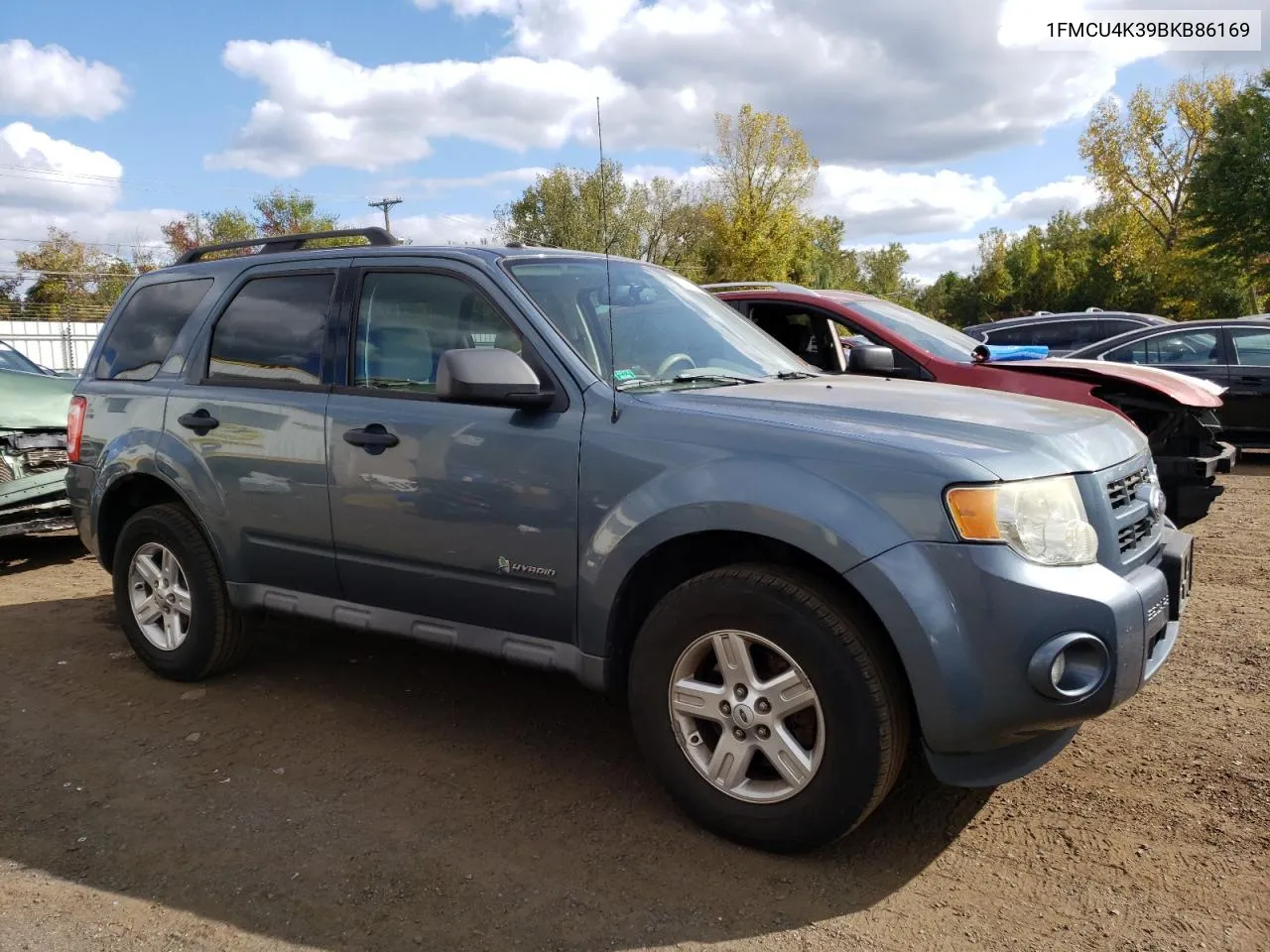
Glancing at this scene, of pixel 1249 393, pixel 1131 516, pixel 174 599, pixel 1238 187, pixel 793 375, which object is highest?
pixel 1238 187

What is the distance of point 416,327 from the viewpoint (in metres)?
3.98

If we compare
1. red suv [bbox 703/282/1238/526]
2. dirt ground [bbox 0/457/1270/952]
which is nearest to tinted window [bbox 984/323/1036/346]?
red suv [bbox 703/282/1238/526]

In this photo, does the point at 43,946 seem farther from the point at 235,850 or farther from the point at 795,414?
the point at 795,414

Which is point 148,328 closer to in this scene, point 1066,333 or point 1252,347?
point 1252,347

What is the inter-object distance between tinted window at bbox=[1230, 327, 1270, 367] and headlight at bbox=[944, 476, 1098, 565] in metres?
9.28

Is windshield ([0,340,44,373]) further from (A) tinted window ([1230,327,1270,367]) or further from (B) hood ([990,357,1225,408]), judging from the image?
(A) tinted window ([1230,327,1270,367])

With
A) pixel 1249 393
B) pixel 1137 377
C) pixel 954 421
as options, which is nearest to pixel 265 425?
Answer: pixel 954 421

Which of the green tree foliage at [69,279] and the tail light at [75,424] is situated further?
the green tree foliage at [69,279]

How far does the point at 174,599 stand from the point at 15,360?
511cm

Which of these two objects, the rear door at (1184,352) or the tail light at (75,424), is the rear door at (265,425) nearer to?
the tail light at (75,424)

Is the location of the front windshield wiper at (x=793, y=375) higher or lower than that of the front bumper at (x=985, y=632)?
higher

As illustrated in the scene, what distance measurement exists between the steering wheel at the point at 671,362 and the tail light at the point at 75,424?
3019 mm

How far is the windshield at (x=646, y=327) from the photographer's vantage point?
3.67 m

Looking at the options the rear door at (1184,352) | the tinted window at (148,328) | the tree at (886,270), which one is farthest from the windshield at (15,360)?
the tree at (886,270)
